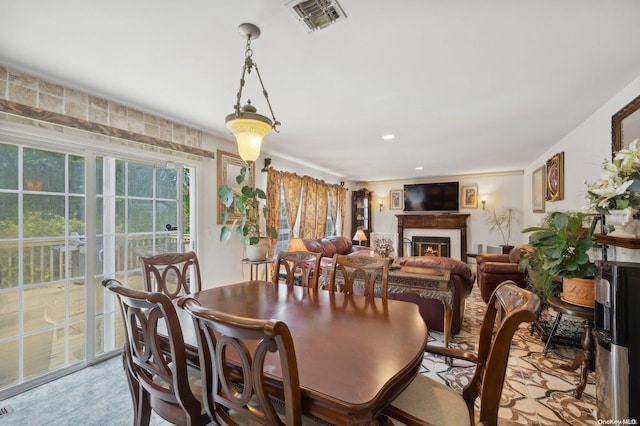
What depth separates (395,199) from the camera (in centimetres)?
788

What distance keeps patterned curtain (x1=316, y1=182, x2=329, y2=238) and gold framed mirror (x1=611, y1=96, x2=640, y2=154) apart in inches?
182

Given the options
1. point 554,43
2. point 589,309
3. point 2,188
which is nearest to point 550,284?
point 589,309

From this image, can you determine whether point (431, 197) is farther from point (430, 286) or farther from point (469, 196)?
point (430, 286)

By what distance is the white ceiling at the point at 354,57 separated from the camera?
1487 mm

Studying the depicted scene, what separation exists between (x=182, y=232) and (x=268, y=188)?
1.75m

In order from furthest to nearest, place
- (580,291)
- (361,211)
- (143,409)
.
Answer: (361,211), (580,291), (143,409)

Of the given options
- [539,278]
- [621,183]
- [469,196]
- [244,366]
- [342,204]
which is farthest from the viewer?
[342,204]

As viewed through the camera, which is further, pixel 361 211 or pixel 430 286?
pixel 361 211

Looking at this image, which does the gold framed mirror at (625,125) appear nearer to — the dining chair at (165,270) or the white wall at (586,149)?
the white wall at (586,149)

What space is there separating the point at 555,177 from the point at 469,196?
296 cm

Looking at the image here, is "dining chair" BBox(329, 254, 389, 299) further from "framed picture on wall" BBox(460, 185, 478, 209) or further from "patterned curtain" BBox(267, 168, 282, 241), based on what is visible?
"framed picture on wall" BBox(460, 185, 478, 209)

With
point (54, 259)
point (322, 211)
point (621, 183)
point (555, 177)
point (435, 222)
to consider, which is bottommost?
point (54, 259)

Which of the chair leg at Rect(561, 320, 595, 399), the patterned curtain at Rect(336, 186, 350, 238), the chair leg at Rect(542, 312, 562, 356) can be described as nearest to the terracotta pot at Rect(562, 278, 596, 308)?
the chair leg at Rect(561, 320, 595, 399)

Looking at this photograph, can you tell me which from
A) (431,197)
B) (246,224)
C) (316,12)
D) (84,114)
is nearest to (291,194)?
(246,224)
